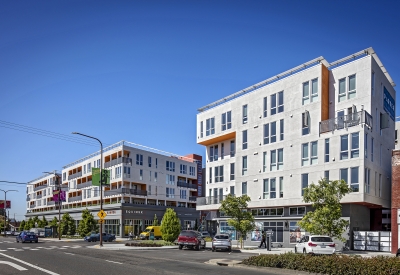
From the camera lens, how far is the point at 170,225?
45094mm

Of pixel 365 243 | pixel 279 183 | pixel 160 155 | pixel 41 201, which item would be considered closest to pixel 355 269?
pixel 365 243

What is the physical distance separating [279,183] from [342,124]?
983 centimetres

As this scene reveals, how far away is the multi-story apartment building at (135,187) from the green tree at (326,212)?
1723 inches

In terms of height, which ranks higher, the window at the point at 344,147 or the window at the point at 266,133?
the window at the point at 266,133

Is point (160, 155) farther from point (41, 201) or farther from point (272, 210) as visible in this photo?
point (41, 201)

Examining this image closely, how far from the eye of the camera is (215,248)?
120 feet

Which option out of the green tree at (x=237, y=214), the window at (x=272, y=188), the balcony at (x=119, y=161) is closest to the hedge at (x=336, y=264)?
the green tree at (x=237, y=214)

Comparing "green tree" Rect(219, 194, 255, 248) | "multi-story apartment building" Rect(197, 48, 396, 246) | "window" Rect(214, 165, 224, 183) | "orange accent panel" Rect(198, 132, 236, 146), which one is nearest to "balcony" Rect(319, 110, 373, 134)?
"multi-story apartment building" Rect(197, 48, 396, 246)

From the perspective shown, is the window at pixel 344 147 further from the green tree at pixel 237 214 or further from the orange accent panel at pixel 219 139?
the orange accent panel at pixel 219 139

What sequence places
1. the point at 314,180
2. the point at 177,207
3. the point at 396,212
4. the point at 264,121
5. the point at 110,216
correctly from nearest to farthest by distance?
the point at 396,212 → the point at 314,180 → the point at 264,121 → the point at 110,216 → the point at 177,207

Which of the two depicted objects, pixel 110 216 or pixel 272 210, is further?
pixel 110 216

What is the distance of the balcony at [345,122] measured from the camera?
1470 inches

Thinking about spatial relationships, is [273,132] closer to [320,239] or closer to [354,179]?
[354,179]

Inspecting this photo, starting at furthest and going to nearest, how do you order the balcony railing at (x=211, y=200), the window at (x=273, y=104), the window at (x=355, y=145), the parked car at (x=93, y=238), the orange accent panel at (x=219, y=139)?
1. the parked car at (x=93, y=238)
2. the balcony railing at (x=211, y=200)
3. the orange accent panel at (x=219, y=139)
4. the window at (x=273, y=104)
5. the window at (x=355, y=145)
